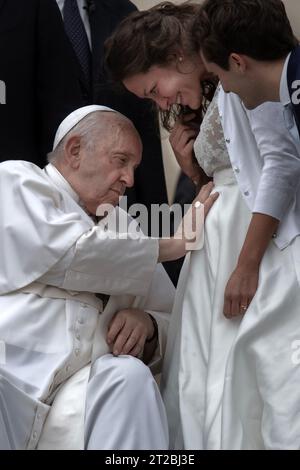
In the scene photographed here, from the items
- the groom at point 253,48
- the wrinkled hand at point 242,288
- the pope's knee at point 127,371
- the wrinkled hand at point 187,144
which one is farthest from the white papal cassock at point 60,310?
the groom at point 253,48

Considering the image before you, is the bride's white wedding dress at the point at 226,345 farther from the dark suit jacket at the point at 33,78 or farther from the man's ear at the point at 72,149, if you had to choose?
the dark suit jacket at the point at 33,78

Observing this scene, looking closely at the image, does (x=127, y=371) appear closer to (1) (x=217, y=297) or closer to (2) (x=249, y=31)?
(1) (x=217, y=297)

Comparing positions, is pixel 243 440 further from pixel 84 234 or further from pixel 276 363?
pixel 84 234

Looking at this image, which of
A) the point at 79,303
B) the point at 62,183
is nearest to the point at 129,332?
the point at 79,303

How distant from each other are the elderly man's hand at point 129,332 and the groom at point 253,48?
709 millimetres

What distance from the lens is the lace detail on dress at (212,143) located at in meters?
3.70

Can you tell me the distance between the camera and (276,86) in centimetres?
337

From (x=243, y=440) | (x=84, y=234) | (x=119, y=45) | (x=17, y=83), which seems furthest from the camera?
(x=17, y=83)

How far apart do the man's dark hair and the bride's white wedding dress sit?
0.35m

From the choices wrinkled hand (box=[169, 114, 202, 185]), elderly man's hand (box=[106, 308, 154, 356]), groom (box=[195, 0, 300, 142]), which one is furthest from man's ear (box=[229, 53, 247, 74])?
elderly man's hand (box=[106, 308, 154, 356])

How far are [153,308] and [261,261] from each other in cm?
51

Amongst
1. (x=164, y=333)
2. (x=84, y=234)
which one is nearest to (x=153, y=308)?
(x=164, y=333)

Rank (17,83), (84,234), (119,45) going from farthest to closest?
(17,83)
(119,45)
(84,234)

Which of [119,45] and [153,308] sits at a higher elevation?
[119,45]
